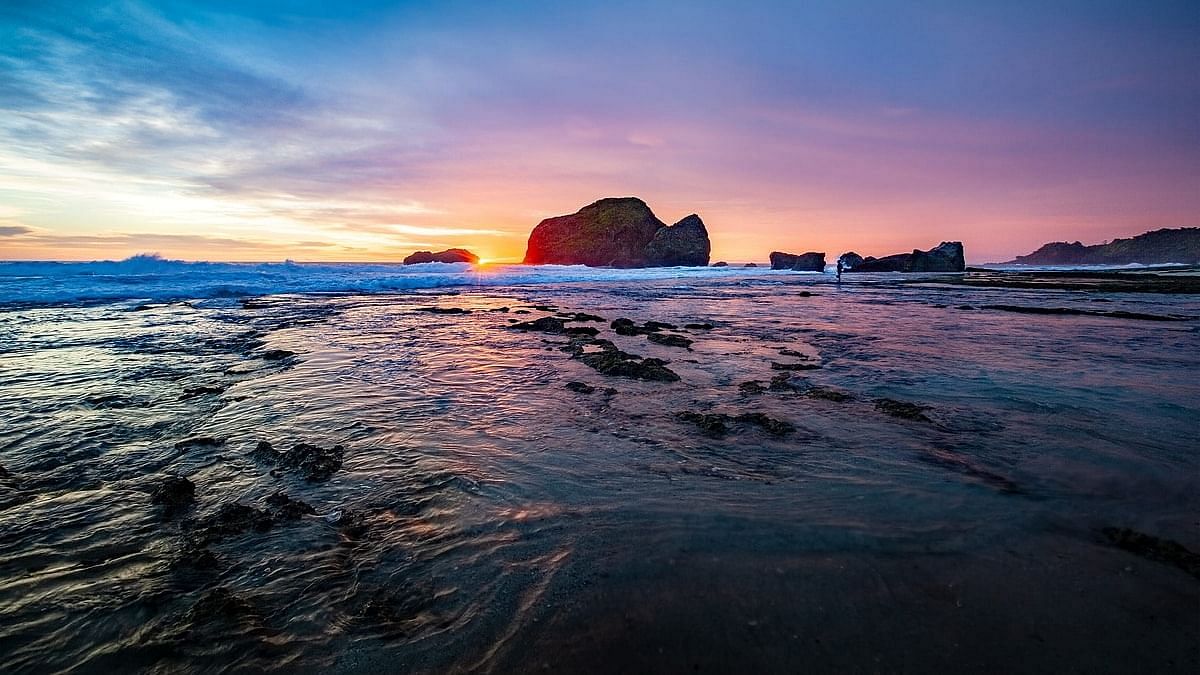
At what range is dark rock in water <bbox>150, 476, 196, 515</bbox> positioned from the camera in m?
3.38

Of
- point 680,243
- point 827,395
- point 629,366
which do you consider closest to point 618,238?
point 680,243

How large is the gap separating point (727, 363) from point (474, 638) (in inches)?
258

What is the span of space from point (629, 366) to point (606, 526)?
14.4ft

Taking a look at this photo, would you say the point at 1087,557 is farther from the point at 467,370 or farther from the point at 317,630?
the point at 467,370

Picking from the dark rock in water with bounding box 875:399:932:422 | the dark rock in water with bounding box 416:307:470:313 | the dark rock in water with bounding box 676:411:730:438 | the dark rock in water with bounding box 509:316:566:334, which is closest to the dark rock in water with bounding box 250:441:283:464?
the dark rock in water with bounding box 676:411:730:438

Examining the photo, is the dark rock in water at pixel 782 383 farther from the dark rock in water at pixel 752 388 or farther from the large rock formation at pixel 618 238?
the large rock formation at pixel 618 238

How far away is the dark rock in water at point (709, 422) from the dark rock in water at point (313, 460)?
3.25m

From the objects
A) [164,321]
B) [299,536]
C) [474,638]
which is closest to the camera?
[474,638]

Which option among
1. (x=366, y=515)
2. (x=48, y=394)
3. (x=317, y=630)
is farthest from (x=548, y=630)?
(x=48, y=394)

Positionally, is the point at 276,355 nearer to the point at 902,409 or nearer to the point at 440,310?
the point at 440,310

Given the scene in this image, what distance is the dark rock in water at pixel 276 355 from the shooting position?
27.3ft

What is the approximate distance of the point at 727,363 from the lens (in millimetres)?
8117

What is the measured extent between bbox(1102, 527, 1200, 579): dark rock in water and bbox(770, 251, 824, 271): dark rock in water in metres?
98.2

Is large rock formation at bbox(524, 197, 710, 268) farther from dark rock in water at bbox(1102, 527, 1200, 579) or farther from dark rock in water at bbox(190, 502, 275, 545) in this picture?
dark rock in water at bbox(190, 502, 275, 545)
